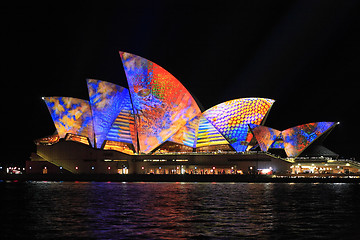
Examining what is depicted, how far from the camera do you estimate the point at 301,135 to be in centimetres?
6850

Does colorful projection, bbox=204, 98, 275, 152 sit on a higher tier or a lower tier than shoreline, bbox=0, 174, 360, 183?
higher

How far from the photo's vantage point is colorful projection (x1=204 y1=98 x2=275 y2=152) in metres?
67.6

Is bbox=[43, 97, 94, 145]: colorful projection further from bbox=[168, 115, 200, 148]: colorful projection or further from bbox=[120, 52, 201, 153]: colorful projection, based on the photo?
bbox=[168, 115, 200, 148]: colorful projection

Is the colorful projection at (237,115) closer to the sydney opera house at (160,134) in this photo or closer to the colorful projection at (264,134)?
the sydney opera house at (160,134)

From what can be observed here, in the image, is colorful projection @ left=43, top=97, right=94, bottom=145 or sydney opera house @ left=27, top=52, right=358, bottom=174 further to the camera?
colorful projection @ left=43, top=97, right=94, bottom=145

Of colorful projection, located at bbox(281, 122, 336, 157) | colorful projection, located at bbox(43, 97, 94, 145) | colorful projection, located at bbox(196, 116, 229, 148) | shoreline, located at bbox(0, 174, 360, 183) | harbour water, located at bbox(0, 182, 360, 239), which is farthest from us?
colorful projection, located at bbox(196, 116, 229, 148)

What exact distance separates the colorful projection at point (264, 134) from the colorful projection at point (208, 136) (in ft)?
17.8

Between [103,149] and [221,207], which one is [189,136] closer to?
[103,149]

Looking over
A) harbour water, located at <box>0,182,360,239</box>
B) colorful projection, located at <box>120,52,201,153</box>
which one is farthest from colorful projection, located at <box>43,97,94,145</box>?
harbour water, located at <box>0,182,360,239</box>

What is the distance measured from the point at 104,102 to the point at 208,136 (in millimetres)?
16823

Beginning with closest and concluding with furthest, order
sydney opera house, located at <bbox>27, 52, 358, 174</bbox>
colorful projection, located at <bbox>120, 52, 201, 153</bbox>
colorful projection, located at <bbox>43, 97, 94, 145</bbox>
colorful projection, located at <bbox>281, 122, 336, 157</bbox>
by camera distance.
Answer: colorful projection, located at <bbox>120, 52, 201, 153</bbox> < sydney opera house, located at <bbox>27, 52, 358, 174</bbox> < colorful projection, located at <bbox>281, 122, 336, 157</bbox> < colorful projection, located at <bbox>43, 97, 94, 145</bbox>

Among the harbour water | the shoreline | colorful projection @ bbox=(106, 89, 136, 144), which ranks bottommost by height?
the harbour water

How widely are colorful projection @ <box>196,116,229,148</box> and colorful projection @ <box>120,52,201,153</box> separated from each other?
3206 mm

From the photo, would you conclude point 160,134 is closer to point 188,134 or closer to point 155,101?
point 188,134
